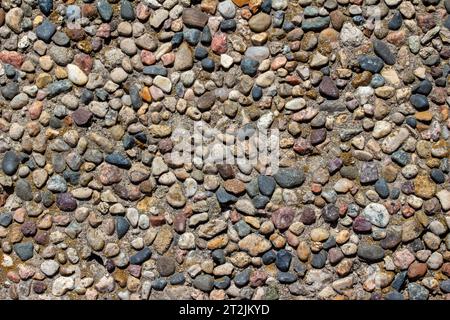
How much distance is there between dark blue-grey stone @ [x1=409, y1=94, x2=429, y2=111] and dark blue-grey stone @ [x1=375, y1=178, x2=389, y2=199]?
0.80 feet

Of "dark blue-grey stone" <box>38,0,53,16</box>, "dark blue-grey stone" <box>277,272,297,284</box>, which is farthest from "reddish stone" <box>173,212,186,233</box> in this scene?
"dark blue-grey stone" <box>38,0,53,16</box>

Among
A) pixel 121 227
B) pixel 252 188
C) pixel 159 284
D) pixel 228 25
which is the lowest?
pixel 159 284

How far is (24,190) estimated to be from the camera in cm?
219

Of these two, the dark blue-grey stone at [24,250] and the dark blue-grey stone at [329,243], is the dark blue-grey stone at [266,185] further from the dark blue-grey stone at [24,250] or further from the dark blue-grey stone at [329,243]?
the dark blue-grey stone at [24,250]

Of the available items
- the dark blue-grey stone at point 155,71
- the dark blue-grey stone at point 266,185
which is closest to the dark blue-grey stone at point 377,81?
the dark blue-grey stone at point 266,185

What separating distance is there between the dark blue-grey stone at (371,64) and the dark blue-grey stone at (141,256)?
Result: 0.84m

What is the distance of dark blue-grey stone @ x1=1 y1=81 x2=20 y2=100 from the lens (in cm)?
221

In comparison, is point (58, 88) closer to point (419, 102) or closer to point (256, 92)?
point (256, 92)

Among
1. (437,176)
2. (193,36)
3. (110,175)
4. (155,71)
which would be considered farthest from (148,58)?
(437,176)

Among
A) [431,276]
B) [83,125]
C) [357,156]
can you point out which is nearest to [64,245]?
[83,125]

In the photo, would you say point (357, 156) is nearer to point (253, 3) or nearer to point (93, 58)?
point (253, 3)

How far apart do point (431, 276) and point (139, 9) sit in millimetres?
1176

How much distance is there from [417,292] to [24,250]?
116 centimetres

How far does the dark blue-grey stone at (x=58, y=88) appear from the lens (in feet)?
7.20
